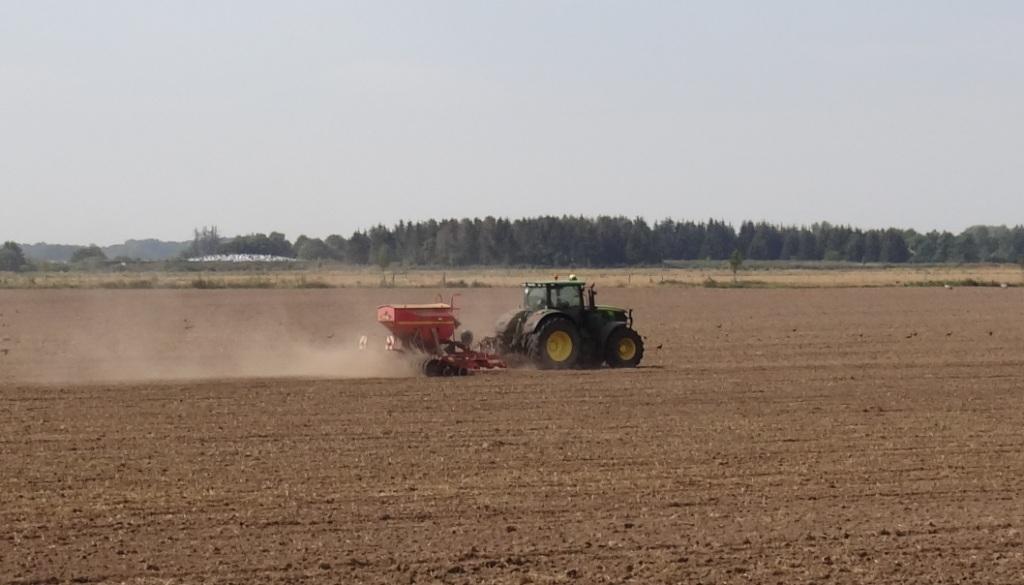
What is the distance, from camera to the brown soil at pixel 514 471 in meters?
10.4

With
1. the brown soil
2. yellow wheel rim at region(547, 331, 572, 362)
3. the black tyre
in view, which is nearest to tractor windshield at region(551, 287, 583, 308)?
yellow wheel rim at region(547, 331, 572, 362)

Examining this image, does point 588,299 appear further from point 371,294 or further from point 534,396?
point 371,294

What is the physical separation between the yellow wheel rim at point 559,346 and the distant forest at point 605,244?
46735mm

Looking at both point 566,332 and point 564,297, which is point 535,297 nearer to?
point 564,297

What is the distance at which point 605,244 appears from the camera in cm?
12375

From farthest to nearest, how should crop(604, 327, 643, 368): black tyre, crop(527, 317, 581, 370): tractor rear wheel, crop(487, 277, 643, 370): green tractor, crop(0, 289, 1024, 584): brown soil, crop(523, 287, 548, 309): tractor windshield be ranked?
crop(523, 287, 548, 309): tractor windshield < crop(604, 327, 643, 368): black tyre < crop(487, 277, 643, 370): green tractor < crop(527, 317, 581, 370): tractor rear wheel < crop(0, 289, 1024, 584): brown soil

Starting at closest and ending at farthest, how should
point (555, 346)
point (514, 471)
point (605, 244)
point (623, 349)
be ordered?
point (514, 471) → point (555, 346) → point (623, 349) → point (605, 244)

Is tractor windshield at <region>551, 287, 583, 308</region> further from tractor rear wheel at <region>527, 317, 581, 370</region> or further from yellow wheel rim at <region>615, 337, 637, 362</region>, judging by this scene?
yellow wheel rim at <region>615, 337, 637, 362</region>

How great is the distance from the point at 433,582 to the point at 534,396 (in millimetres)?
10459

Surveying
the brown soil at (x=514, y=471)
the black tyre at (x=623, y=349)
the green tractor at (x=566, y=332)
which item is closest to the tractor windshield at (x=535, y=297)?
the green tractor at (x=566, y=332)

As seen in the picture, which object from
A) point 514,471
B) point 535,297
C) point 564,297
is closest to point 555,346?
point 564,297

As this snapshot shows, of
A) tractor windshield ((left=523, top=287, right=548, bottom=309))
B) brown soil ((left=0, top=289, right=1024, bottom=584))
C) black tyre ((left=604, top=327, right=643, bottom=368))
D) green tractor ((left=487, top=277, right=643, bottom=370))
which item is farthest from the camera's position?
tractor windshield ((left=523, top=287, right=548, bottom=309))

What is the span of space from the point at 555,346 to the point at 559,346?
74 mm

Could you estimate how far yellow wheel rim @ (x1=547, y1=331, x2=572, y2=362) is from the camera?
24406mm
